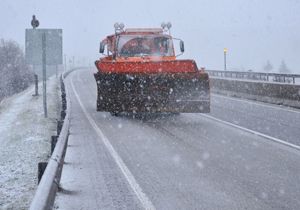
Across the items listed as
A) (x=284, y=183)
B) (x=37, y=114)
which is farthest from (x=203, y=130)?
(x=37, y=114)

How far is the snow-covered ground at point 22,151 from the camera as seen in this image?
721 cm

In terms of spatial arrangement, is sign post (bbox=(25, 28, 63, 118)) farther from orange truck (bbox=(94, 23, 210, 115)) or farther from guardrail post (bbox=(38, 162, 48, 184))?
guardrail post (bbox=(38, 162, 48, 184))

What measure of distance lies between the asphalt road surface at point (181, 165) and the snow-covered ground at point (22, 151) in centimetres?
54

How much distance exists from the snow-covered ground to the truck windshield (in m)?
3.24

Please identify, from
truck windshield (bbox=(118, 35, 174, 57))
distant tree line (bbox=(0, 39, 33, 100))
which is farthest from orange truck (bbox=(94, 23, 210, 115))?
distant tree line (bbox=(0, 39, 33, 100))

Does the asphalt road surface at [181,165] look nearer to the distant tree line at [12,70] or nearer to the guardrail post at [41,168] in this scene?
the guardrail post at [41,168]

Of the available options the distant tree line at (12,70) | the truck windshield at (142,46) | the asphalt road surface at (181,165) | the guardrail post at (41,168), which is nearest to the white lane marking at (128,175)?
the asphalt road surface at (181,165)

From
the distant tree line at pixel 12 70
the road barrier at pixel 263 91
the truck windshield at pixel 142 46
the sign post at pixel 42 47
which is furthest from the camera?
the distant tree line at pixel 12 70

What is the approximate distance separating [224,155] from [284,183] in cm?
223

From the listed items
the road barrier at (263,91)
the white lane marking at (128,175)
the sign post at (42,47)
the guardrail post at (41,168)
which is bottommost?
the white lane marking at (128,175)

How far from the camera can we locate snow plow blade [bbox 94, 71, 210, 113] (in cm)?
1500

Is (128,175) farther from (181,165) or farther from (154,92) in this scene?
(154,92)

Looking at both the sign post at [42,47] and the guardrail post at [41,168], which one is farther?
the sign post at [42,47]

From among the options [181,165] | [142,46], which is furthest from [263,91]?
[181,165]
